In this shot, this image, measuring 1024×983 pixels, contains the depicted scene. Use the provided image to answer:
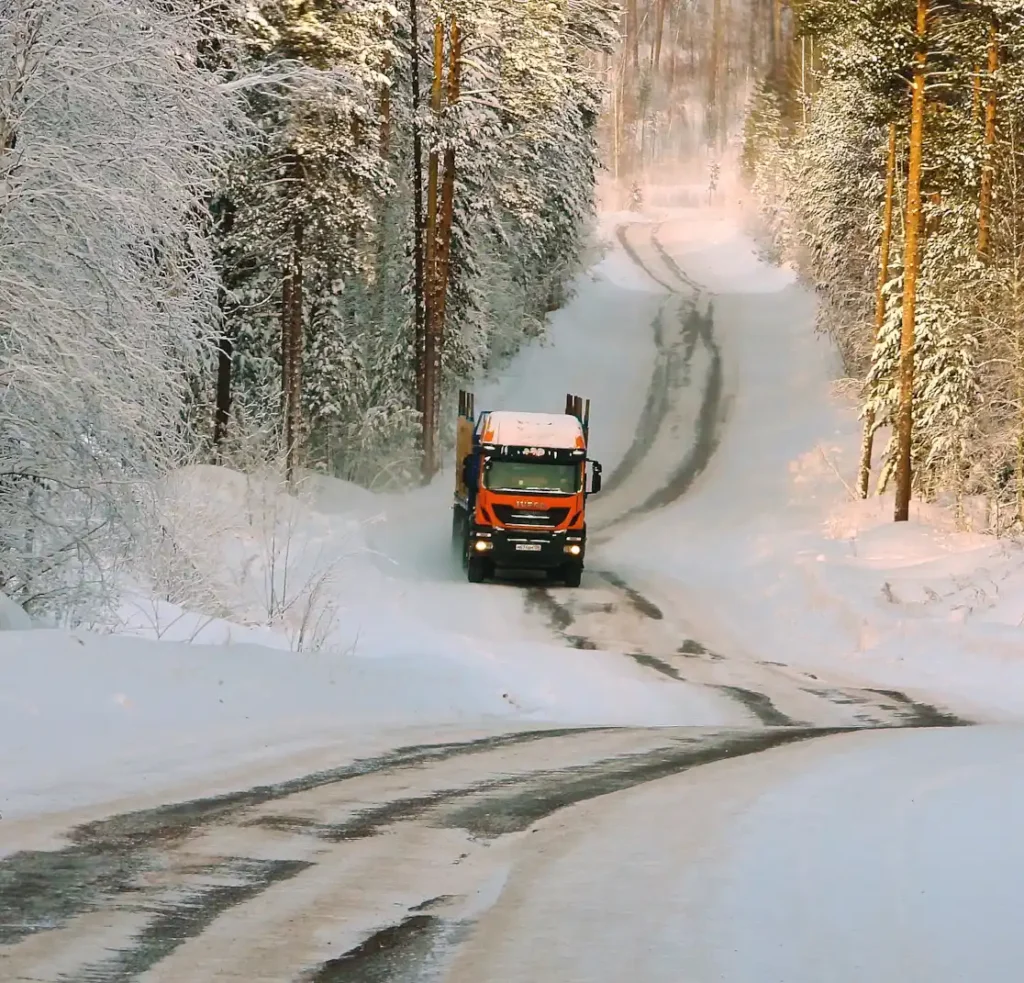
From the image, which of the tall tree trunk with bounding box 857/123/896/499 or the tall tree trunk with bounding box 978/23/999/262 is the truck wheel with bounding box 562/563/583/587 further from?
the tall tree trunk with bounding box 978/23/999/262

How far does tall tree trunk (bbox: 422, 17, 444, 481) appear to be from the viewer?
1323 inches

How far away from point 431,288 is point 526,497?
37.3 ft

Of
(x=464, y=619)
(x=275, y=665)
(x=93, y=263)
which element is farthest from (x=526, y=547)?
(x=93, y=263)

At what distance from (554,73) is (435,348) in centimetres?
764

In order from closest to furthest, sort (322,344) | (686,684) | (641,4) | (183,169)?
(183,169)
(686,684)
(322,344)
(641,4)

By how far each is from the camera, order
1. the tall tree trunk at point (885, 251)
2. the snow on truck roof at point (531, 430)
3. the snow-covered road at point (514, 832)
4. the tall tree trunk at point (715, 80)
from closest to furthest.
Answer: the snow-covered road at point (514, 832)
the snow on truck roof at point (531, 430)
the tall tree trunk at point (885, 251)
the tall tree trunk at point (715, 80)

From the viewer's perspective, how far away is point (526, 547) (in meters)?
25.2

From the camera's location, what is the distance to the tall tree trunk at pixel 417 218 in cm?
3253

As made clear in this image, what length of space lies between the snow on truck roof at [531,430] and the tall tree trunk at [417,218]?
9382 mm

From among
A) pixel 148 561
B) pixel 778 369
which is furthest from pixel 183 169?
pixel 778 369

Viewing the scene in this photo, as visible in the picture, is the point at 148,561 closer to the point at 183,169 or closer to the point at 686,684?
the point at 183,169

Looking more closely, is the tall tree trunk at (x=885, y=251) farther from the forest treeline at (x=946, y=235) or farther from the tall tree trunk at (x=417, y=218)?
the tall tree trunk at (x=417, y=218)

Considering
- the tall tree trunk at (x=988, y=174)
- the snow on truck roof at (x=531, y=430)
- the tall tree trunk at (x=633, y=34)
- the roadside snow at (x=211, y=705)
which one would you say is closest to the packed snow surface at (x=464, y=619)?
the roadside snow at (x=211, y=705)

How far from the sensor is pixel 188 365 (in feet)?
38.2
